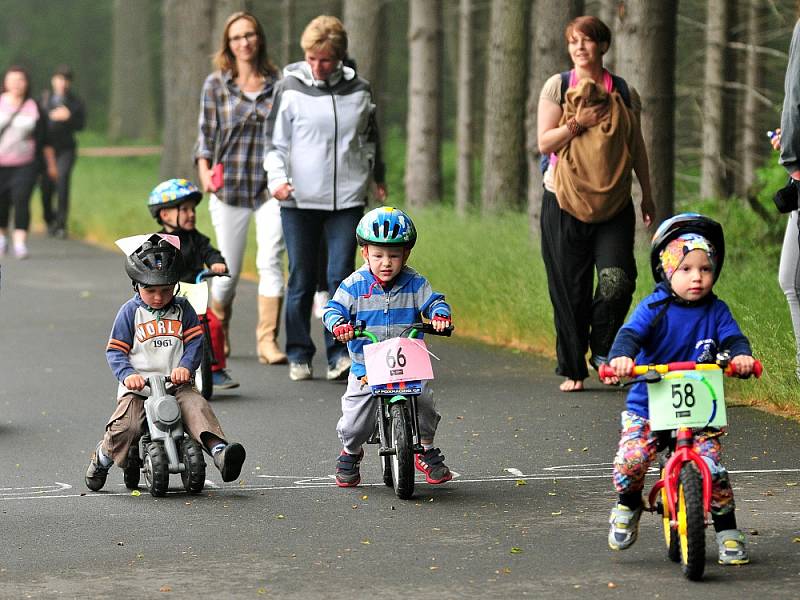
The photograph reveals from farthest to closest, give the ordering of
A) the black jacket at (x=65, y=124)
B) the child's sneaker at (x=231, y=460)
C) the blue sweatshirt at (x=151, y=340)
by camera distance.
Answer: the black jacket at (x=65, y=124) → the blue sweatshirt at (x=151, y=340) → the child's sneaker at (x=231, y=460)

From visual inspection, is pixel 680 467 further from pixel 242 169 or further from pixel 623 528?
pixel 242 169

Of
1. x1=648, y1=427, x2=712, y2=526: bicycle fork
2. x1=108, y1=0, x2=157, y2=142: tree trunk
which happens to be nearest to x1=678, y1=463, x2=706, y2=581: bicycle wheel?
x1=648, y1=427, x2=712, y2=526: bicycle fork

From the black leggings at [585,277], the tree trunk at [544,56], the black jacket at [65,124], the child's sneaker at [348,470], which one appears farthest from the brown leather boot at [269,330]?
the black jacket at [65,124]

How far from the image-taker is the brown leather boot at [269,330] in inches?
458

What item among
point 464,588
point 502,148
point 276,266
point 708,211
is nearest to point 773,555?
point 464,588

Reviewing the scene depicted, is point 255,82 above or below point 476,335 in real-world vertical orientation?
above

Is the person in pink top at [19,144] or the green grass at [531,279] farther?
the person in pink top at [19,144]

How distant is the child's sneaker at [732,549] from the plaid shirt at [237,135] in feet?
21.0

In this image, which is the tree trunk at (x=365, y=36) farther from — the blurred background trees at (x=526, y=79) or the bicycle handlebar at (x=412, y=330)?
the bicycle handlebar at (x=412, y=330)

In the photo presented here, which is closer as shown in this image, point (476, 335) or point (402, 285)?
point (402, 285)

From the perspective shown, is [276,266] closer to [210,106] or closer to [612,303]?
[210,106]

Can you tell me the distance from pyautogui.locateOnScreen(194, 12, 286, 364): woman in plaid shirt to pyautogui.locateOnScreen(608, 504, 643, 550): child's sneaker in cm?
589

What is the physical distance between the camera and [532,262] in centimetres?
1322

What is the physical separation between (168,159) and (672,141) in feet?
50.7
